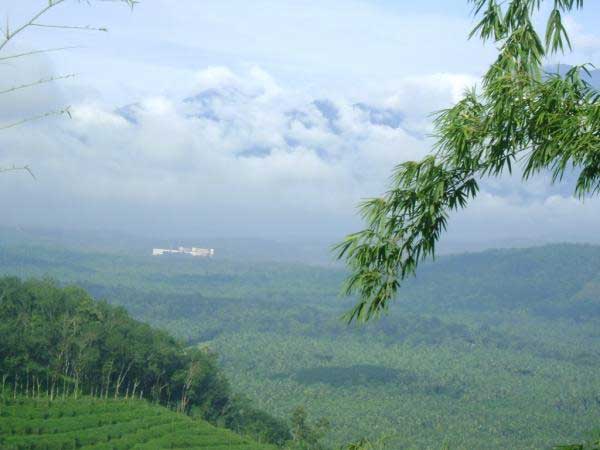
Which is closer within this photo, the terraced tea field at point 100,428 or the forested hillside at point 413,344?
the terraced tea field at point 100,428

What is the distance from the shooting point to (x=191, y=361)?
163ft

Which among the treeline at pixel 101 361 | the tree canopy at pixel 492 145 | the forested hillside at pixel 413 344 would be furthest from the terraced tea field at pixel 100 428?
the tree canopy at pixel 492 145

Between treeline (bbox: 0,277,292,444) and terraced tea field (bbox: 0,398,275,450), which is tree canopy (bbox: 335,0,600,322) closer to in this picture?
terraced tea field (bbox: 0,398,275,450)

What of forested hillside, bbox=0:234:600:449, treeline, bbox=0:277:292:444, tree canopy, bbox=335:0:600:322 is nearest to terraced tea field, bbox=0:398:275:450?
treeline, bbox=0:277:292:444

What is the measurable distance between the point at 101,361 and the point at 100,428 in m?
10.9

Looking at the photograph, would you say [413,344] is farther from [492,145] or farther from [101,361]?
[492,145]

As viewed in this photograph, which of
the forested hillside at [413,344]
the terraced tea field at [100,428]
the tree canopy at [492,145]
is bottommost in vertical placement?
the forested hillside at [413,344]

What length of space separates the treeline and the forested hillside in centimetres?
1402

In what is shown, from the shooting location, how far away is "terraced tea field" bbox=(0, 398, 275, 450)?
32875mm

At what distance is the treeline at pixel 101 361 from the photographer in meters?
42.6

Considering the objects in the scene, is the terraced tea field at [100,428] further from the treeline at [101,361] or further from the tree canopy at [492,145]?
the tree canopy at [492,145]

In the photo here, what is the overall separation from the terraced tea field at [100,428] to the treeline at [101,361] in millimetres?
3116

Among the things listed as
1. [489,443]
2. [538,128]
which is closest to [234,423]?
[489,443]

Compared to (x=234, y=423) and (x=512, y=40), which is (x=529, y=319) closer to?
(x=234, y=423)
